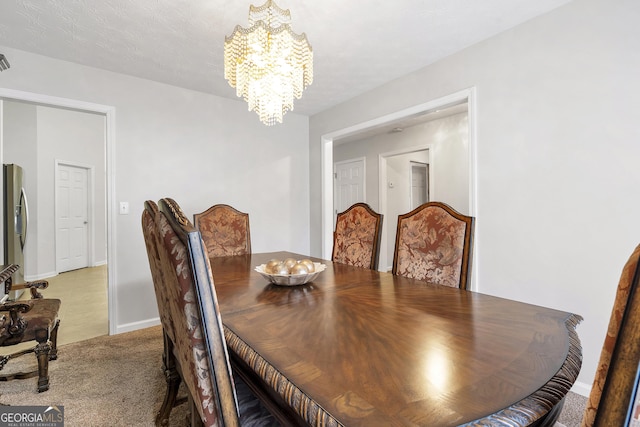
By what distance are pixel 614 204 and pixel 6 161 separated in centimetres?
706

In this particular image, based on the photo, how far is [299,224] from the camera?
13.3 feet

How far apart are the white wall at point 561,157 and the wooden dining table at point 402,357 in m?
1.10

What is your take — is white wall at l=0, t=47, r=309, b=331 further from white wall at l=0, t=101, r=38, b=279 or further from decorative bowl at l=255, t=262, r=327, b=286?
white wall at l=0, t=101, r=38, b=279

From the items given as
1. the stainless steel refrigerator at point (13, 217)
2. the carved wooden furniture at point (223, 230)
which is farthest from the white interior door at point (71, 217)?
the carved wooden furniture at point (223, 230)

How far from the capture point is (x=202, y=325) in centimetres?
64

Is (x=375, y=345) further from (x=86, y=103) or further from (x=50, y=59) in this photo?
(x=50, y=59)

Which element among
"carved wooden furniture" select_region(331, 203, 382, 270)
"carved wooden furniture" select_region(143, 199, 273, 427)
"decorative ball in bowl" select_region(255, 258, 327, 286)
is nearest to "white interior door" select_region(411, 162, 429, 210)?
"carved wooden furniture" select_region(331, 203, 382, 270)

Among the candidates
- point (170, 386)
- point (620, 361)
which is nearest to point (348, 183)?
point (170, 386)

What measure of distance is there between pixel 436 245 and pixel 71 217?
21.7 feet

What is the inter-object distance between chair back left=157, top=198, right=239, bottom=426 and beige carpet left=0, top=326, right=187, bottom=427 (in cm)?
123

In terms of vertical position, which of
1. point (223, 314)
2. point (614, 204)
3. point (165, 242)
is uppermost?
point (614, 204)

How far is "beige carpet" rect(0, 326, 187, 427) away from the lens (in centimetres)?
163

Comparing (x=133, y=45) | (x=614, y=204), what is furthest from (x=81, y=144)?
(x=614, y=204)

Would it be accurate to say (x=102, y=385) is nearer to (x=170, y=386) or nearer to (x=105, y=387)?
(x=105, y=387)
